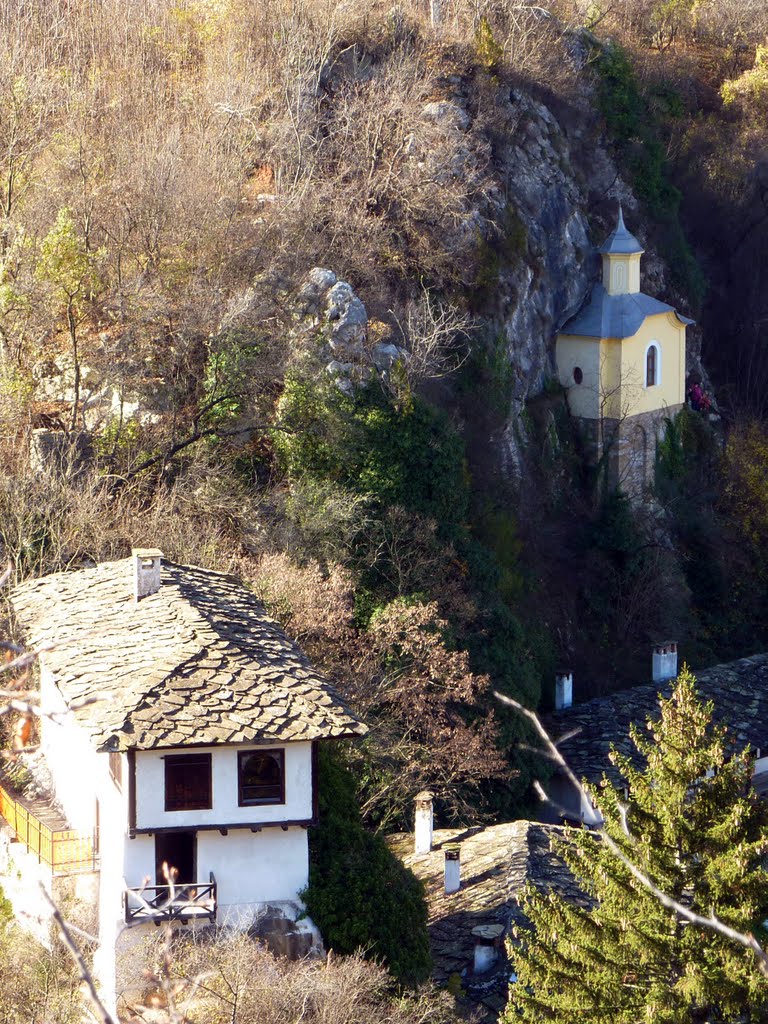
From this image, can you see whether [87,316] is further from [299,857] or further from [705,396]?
[705,396]

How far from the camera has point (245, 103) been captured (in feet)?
120

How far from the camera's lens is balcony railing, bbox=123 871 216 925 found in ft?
61.0

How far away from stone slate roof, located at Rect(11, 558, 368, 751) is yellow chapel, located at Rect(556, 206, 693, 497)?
2094 centimetres

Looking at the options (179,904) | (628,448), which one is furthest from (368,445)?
(179,904)

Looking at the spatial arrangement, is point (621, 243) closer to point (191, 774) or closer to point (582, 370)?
point (582, 370)

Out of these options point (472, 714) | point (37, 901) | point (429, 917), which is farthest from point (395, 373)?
point (37, 901)

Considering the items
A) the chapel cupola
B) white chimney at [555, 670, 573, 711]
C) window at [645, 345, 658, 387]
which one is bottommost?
white chimney at [555, 670, 573, 711]

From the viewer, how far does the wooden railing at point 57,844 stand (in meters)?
20.6

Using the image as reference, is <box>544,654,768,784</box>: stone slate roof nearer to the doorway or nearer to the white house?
the white house

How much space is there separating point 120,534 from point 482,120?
17.4 m

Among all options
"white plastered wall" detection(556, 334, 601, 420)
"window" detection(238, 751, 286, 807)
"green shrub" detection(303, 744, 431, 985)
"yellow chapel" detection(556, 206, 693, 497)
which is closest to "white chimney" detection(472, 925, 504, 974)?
"green shrub" detection(303, 744, 431, 985)

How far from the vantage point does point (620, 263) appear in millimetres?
43000

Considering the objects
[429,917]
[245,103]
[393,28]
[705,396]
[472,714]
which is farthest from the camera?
[705,396]

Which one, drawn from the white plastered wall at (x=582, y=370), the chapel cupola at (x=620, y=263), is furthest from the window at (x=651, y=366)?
the white plastered wall at (x=582, y=370)
